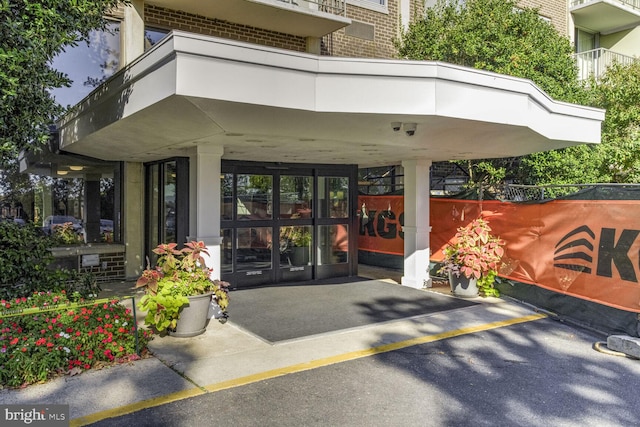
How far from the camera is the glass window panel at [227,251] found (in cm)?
872

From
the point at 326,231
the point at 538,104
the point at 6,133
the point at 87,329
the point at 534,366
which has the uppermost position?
the point at 538,104

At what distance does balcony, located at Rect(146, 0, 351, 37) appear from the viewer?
9203 millimetres

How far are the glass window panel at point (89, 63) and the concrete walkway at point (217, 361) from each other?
5895 millimetres

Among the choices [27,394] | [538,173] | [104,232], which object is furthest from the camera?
[538,173]

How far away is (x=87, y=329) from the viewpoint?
4965mm

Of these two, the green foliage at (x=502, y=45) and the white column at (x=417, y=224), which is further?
the green foliage at (x=502, y=45)

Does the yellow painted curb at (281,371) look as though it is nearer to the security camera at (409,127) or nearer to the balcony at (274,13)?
the security camera at (409,127)

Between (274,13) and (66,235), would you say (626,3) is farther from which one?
(66,235)

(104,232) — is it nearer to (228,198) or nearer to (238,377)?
(228,198)

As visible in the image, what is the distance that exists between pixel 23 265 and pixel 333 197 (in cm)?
601

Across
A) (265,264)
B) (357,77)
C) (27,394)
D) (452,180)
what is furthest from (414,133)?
(452,180)

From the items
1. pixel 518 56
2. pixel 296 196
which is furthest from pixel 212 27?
pixel 518 56

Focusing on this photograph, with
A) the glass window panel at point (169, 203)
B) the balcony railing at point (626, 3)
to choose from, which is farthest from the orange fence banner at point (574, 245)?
the balcony railing at point (626, 3)

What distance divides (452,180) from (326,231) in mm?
5732
